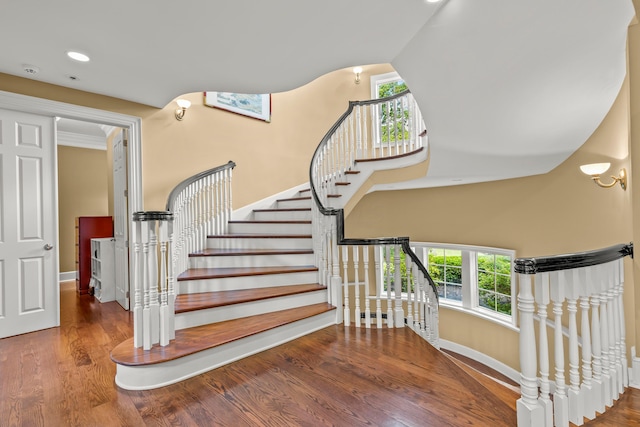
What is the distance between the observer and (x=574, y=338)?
155 cm

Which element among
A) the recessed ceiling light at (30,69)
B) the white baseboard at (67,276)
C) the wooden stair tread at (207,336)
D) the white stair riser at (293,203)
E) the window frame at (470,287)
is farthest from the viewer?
the white baseboard at (67,276)

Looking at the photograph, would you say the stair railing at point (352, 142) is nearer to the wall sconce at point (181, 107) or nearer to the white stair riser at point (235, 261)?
the white stair riser at point (235, 261)

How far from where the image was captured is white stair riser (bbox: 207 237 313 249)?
376cm

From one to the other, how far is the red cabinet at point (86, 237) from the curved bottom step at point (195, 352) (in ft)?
11.2

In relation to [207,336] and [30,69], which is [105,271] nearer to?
[30,69]

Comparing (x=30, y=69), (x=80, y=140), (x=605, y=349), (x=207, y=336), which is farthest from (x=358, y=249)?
(x=80, y=140)

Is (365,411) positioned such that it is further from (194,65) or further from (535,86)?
(194,65)

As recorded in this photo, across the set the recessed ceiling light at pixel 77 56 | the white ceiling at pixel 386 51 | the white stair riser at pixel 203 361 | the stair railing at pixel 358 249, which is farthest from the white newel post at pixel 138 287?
the stair railing at pixel 358 249

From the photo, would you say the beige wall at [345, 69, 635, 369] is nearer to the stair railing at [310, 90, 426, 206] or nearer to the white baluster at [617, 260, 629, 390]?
the white baluster at [617, 260, 629, 390]

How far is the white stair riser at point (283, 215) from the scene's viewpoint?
4281 mm

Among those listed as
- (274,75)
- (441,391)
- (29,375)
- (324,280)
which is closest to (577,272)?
(441,391)

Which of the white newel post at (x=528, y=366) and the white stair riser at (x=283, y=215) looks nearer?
the white newel post at (x=528, y=366)

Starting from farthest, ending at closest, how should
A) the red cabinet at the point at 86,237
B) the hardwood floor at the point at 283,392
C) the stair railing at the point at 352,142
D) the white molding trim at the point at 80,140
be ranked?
the white molding trim at the point at 80,140
the red cabinet at the point at 86,237
the stair railing at the point at 352,142
the hardwood floor at the point at 283,392

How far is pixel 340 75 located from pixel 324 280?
15.6 ft
